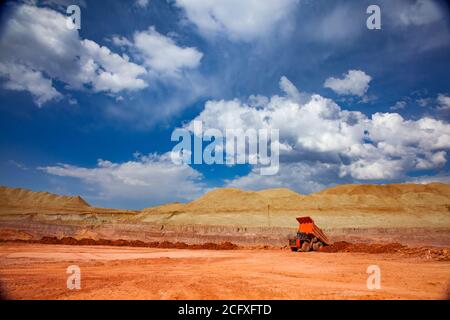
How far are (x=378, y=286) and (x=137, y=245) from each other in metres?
23.5

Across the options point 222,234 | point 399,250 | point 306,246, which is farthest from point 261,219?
point 399,250

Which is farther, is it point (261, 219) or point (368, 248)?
point (261, 219)

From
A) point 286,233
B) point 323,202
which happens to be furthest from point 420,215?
point 286,233

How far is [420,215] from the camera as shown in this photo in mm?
45375

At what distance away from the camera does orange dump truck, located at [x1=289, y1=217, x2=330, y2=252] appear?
71.8 ft

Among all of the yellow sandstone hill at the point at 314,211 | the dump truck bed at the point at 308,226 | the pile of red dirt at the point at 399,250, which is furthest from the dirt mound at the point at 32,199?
the pile of red dirt at the point at 399,250

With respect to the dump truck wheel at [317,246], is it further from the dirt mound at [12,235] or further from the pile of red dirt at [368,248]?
the dirt mound at [12,235]

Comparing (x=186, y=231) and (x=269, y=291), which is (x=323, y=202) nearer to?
(x=186, y=231)

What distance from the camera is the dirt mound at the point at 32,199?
263 ft

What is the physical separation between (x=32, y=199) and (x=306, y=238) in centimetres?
8235

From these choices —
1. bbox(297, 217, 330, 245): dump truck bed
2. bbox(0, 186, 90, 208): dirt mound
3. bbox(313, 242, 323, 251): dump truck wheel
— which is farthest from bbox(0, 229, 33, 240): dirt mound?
bbox(0, 186, 90, 208): dirt mound

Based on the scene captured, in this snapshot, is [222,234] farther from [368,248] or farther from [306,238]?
[368,248]

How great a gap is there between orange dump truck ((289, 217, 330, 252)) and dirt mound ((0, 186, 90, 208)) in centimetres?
7279

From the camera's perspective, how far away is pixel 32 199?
83.8 m
